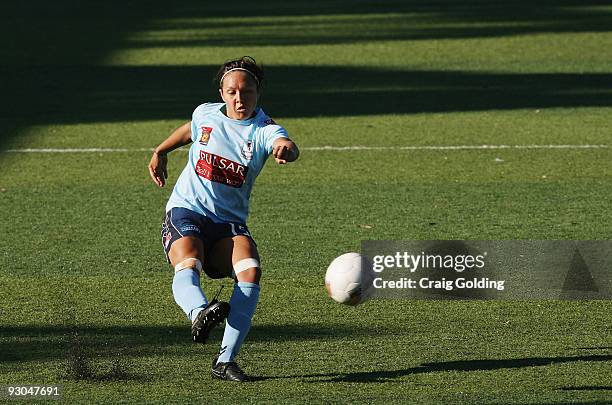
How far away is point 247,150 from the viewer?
7156 mm

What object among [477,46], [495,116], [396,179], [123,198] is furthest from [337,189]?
[477,46]

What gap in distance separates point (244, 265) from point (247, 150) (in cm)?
60

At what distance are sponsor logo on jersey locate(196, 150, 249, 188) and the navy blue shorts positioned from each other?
7.8 inches

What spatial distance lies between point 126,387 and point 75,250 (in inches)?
137

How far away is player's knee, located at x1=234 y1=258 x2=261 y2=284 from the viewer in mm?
6883

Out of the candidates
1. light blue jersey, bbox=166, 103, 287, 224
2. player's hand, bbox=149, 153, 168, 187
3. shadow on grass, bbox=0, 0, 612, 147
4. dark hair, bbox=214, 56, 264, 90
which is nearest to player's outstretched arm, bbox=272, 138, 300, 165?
light blue jersey, bbox=166, 103, 287, 224

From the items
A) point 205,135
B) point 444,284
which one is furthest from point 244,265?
point 444,284

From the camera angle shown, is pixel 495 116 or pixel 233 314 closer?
pixel 233 314

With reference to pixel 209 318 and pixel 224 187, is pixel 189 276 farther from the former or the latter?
pixel 224 187

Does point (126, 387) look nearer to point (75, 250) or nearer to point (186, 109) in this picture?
point (75, 250)

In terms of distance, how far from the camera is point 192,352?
737cm

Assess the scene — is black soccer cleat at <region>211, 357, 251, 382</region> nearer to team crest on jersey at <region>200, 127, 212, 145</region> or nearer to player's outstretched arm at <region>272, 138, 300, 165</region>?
player's outstretched arm at <region>272, 138, 300, 165</region>

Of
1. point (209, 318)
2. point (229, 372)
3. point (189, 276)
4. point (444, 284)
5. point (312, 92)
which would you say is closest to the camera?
point (209, 318)

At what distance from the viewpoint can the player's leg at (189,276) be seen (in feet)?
21.2
